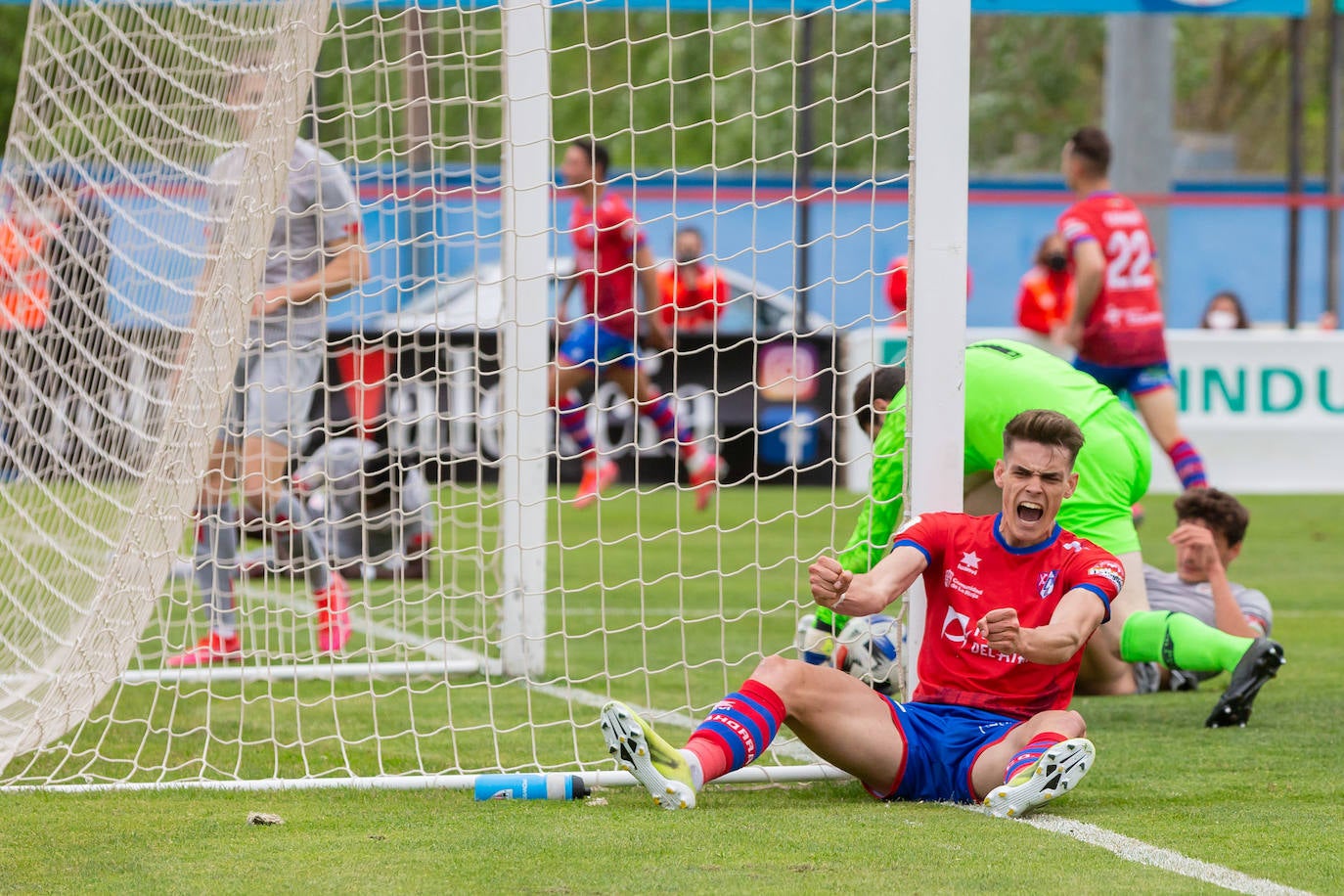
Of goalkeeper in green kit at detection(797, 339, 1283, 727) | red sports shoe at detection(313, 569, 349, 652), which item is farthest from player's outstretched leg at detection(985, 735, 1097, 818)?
red sports shoe at detection(313, 569, 349, 652)

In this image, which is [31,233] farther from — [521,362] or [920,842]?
[920,842]

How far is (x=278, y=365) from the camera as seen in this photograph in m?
6.09

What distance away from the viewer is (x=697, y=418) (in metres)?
13.4

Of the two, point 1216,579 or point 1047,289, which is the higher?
point 1047,289

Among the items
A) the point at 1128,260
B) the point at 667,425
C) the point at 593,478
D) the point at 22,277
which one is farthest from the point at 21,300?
the point at 667,425

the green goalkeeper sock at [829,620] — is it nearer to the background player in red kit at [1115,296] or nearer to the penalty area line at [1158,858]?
the penalty area line at [1158,858]

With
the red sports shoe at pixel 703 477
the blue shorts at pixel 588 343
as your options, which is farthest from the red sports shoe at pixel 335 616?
the red sports shoe at pixel 703 477

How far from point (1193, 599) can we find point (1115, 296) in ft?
9.39

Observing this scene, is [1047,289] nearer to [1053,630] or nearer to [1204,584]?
[1204,584]

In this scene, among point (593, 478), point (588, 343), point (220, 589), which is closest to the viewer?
point (220, 589)

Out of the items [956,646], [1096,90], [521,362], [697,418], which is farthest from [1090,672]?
[1096,90]

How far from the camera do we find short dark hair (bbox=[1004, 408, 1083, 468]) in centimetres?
398

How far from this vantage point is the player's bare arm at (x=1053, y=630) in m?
3.69

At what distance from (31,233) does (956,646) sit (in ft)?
12.0
